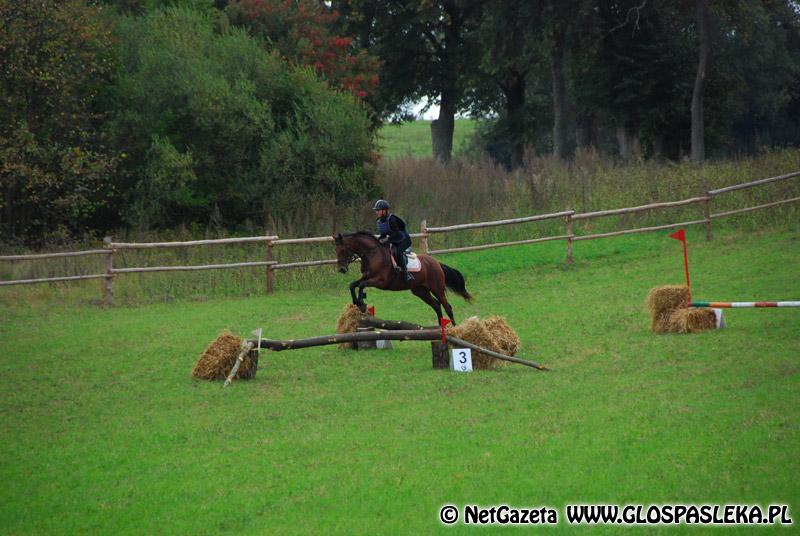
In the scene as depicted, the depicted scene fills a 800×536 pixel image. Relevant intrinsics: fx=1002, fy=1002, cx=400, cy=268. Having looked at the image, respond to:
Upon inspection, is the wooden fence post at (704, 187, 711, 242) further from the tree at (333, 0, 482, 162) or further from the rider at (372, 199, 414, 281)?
the tree at (333, 0, 482, 162)

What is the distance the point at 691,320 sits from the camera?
1579 centimetres

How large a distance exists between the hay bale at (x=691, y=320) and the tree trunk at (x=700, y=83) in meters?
23.8

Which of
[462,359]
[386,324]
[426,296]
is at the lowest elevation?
[462,359]

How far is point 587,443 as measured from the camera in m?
9.91

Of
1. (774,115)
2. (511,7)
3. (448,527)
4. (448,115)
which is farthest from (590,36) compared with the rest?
(448,527)

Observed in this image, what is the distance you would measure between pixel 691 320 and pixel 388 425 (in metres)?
6.64

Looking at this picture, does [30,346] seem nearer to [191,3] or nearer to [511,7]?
[191,3]

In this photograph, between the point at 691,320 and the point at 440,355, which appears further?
the point at 691,320

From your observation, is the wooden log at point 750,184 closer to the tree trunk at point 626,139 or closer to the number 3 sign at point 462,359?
the number 3 sign at point 462,359

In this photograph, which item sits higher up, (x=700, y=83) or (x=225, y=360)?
(x=700, y=83)

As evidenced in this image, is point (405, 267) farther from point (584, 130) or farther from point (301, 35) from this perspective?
point (584, 130)

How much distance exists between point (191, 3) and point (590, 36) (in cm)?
1623

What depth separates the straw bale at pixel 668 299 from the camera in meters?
16.0

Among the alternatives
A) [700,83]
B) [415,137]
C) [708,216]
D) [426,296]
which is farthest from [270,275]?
[415,137]
